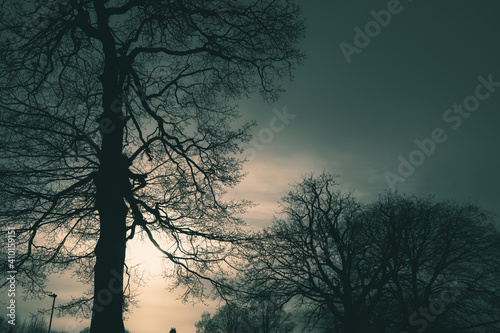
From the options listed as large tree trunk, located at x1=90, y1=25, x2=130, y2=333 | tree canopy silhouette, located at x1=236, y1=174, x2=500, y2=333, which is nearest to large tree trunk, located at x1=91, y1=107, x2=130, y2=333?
large tree trunk, located at x1=90, y1=25, x2=130, y2=333

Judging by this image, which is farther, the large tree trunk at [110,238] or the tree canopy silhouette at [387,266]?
the tree canopy silhouette at [387,266]

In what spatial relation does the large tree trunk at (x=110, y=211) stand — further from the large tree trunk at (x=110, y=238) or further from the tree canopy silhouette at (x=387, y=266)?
the tree canopy silhouette at (x=387, y=266)

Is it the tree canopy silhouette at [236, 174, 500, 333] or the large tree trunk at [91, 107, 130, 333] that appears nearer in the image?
the large tree trunk at [91, 107, 130, 333]

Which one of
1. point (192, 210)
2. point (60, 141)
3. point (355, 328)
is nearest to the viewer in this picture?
point (60, 141)

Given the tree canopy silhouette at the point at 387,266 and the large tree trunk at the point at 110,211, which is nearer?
the large tree trunk at the point at 110,211

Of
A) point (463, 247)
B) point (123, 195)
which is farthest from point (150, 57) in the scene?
point (463, 247)

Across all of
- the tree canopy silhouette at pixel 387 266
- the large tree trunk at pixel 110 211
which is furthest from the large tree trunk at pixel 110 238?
the tree canopy silhouette at pixel 387 266

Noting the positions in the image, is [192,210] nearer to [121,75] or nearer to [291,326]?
[121,75]

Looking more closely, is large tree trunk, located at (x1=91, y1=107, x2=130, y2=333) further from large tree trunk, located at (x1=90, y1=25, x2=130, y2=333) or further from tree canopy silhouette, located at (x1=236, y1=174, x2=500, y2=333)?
tree canopy silhouette, located at (x1=236, y1=174, x2=500, y2=333)

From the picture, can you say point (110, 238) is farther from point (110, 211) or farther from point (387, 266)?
point (387, 266)

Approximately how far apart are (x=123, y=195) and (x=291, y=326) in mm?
35486

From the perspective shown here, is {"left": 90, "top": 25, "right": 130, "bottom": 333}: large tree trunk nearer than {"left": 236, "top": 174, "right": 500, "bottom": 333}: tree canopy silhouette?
Yes

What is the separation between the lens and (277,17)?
7059 millimetres

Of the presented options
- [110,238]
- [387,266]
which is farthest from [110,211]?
[387,266]
